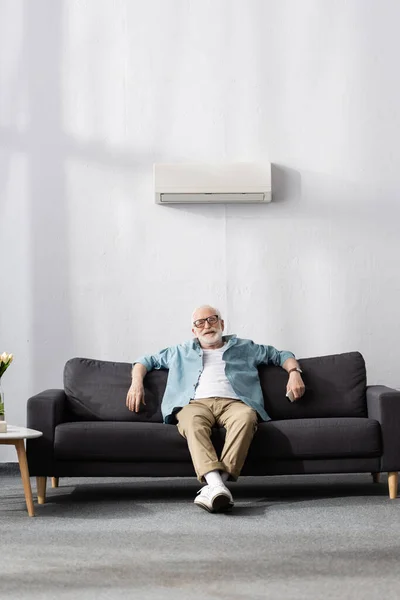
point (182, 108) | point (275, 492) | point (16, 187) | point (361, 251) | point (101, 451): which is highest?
point (182, 108)

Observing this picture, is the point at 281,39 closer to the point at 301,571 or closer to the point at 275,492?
the point at 275,492

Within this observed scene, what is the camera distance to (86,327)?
20.0 ft

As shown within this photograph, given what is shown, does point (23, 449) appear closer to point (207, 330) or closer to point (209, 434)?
point (209, 434)

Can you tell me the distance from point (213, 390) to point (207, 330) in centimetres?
39

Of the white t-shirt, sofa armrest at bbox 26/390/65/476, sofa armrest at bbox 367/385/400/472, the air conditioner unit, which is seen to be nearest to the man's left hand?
the white t-shirt

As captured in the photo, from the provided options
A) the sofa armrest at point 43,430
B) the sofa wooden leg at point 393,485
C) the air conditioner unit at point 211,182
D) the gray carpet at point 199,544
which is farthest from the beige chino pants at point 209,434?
the air conditioner unit at point 211,182

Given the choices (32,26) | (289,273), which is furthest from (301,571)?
(32,26)

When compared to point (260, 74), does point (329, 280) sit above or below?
below

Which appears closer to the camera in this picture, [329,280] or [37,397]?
[37,397]

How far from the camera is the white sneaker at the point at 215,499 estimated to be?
4.27m

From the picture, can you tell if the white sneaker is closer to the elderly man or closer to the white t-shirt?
the elderly man

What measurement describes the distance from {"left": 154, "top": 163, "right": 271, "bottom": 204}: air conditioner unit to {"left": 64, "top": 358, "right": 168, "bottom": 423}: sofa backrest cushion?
131cm

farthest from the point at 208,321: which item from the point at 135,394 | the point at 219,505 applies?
the point at 219,505

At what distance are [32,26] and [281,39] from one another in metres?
1.71
